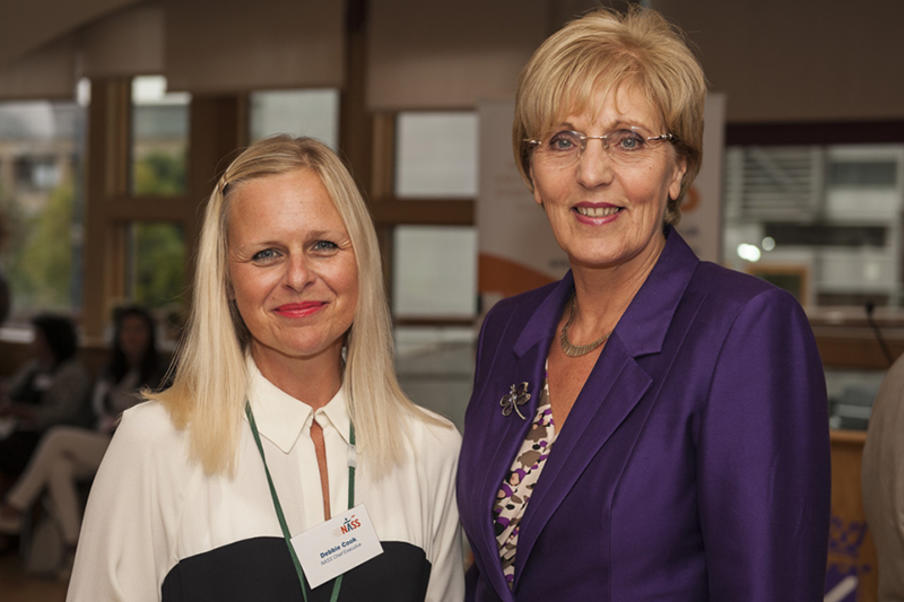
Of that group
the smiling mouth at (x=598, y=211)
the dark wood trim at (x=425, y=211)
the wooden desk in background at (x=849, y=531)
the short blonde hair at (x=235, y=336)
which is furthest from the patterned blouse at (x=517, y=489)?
the dark wood trim at (x=425, y=211)

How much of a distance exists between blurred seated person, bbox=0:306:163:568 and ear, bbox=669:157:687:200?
4.60m

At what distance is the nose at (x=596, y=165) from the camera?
1753mm

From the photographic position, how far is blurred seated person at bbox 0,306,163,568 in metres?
6.20

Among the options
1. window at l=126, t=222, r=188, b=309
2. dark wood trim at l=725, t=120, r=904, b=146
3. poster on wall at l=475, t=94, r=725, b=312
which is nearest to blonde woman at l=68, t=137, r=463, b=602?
poster on wall at l=475, t=94, r=725, b=312

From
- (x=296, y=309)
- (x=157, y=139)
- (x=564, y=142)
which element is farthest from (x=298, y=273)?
(x=157, y=139)

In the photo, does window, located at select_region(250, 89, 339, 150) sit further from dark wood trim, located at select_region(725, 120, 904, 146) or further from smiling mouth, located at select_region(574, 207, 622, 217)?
smiling mouth, located at select_region(574, 207, 622, 217)

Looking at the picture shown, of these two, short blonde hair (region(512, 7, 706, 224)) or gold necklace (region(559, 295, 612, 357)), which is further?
gold necklace (region(559, 295, 612, 357))

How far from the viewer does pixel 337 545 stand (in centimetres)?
182

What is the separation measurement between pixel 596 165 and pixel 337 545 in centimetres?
83

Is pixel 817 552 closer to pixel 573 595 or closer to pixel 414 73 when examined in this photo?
pixel 573 595

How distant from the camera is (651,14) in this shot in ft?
5.98

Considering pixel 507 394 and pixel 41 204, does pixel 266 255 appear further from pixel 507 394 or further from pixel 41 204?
pixel 41 204

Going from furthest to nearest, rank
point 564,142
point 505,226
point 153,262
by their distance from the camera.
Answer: point 153,262 → point 505,226 → point 564,142

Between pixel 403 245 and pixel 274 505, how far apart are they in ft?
21.0
